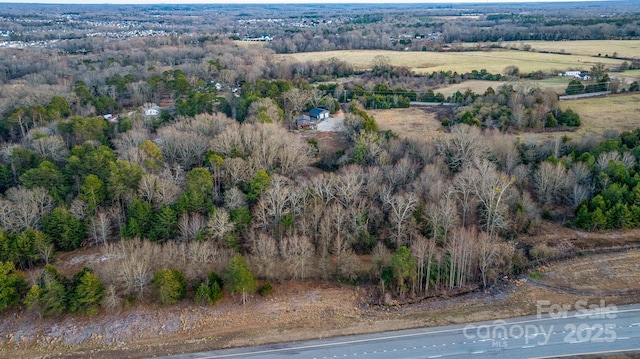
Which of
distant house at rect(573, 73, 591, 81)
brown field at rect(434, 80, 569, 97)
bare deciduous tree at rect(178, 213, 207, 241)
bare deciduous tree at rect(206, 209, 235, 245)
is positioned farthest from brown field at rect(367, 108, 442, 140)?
distant house at rect(573, 73, 591, 81)

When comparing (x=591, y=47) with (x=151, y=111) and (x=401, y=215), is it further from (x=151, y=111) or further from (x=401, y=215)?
(x=151, y=111)

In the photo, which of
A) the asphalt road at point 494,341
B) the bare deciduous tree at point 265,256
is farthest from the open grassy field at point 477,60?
the asphalt road at point 494,341

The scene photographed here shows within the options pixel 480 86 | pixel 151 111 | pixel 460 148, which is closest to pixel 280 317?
pixel 460 148

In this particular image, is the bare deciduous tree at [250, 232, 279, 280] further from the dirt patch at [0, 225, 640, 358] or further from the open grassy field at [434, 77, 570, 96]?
the open grassy field at [434, 77, 570, 96]

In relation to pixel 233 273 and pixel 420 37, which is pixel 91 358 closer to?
pixel 233 273

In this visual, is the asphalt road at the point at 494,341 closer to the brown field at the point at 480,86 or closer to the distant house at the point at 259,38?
the brown field at the point at 480,86
